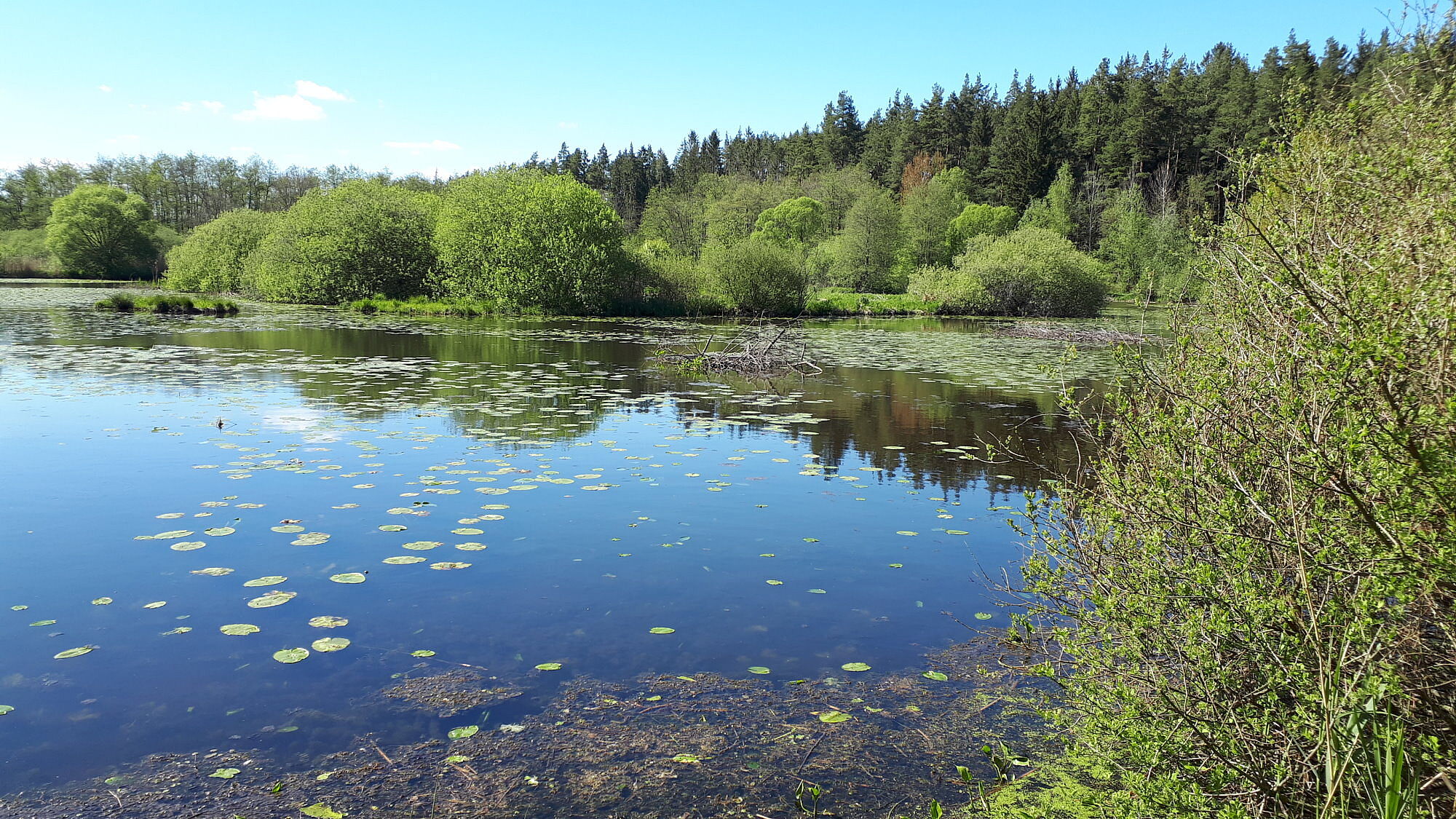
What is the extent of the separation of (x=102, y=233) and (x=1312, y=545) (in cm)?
8671

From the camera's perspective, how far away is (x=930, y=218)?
69.8 meters

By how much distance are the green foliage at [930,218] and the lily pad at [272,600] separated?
210ft

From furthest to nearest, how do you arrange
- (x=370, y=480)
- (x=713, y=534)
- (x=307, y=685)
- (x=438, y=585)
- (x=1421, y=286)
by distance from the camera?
(x=370, y=480)
(x=713, y=534)
(x=438, y=585)
(x=307, y=685)
(x=1421, y=286)

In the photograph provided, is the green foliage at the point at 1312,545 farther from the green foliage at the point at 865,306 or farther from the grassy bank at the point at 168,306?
the green foliage at the point at 865,306

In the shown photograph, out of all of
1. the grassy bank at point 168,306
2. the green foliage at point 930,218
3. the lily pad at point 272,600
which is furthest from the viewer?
the green foliage at point 930,218

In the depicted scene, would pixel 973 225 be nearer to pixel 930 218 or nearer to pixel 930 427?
pixel 930 218

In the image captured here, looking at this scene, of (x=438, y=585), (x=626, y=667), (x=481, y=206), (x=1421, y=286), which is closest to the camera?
(x=1421, y=286)

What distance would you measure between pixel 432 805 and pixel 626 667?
1628mm

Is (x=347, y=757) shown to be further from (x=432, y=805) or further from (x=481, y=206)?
(x=481, y=206)

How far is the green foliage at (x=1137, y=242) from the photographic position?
55844mm

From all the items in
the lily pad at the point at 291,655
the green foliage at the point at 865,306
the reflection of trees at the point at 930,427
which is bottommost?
the lily pad at the point at 291,655

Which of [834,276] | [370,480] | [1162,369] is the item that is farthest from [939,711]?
Answer: [834,276]

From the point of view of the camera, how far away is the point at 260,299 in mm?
52156

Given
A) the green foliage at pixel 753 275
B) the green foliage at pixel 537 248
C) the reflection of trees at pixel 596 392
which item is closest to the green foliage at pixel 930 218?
the green foliage at pixel 753 275
